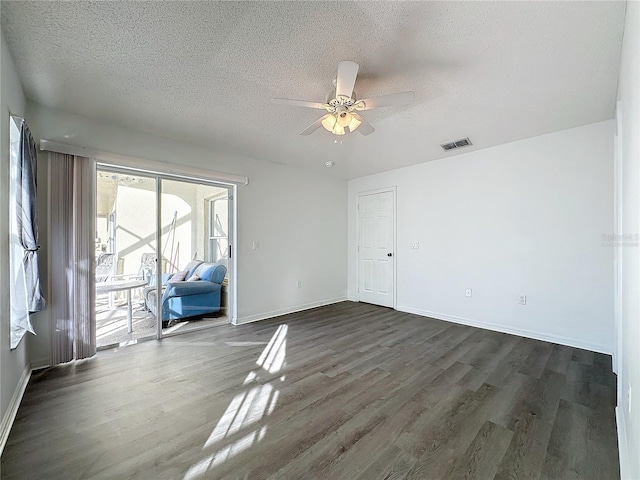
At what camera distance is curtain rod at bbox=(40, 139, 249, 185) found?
2742 mm

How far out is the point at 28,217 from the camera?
222cm

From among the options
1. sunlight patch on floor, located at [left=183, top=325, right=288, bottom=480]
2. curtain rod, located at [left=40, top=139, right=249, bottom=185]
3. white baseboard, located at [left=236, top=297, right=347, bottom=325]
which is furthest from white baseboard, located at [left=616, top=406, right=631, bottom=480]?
curtain rod, located at [left=40, top=139, right=249, bottom=185]

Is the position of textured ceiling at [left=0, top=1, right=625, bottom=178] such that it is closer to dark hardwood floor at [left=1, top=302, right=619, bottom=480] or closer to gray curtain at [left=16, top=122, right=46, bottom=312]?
gray curtain at [left=16, top=122, right=46, bottom=312]

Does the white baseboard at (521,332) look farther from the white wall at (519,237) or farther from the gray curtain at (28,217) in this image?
the gray curtain at (28,217)

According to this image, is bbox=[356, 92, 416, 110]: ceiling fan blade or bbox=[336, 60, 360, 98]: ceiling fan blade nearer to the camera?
bbox=[336, 60, 360, 98]: ceiling fan blade

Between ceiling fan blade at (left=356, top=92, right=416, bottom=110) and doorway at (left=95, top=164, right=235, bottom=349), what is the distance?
266 centimetres

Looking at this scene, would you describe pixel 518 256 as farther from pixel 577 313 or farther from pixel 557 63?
pixel 557 63

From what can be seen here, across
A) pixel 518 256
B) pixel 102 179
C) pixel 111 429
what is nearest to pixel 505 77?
pixel 518 256

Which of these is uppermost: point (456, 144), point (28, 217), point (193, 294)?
point (456, 144)

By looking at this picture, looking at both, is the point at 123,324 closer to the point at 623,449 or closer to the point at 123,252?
the point at 123,252

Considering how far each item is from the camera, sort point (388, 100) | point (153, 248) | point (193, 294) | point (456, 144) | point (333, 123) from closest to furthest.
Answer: point (388, 100)
point (333, 123)
point (153, 248)
point (456, 144)
point (193, 294)

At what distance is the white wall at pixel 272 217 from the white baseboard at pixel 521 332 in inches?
72.1

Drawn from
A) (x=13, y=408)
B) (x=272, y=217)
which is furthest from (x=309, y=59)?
(x=13, y=408)

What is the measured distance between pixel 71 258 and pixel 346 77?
3.10 metres
